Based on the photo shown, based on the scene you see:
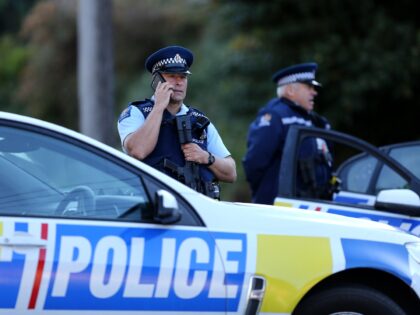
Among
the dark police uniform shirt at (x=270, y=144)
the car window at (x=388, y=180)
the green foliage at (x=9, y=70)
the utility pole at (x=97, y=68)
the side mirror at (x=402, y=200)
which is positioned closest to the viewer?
the side mirror at (x=402, y=200)

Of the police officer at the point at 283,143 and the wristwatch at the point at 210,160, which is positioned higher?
the police officer at the point at 283,143

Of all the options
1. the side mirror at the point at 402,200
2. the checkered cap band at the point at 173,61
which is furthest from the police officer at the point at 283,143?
the checkered cap band at the point at 173,61

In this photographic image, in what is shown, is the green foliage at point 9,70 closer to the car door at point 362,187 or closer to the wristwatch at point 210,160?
the car door at point 362,187

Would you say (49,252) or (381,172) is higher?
(381,172)

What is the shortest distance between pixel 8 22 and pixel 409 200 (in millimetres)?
27545

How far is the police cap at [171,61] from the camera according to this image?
527cm

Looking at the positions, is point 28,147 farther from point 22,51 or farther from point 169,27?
point 22,51

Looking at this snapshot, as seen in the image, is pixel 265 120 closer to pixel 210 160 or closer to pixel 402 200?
pixel 402 200

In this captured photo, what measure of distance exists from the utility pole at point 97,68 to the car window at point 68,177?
21.5 feet

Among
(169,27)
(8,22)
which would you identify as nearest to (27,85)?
(169,27)

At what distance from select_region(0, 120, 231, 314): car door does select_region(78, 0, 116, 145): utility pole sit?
6560mm

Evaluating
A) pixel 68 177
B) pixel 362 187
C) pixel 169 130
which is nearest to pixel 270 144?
pixel 362 187

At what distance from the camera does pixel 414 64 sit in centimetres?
1227

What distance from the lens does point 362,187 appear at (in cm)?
673
